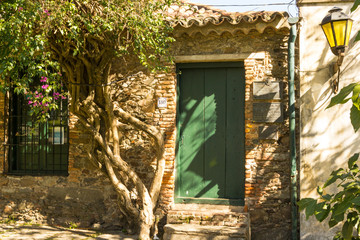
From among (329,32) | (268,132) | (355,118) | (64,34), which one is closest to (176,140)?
(268,132)

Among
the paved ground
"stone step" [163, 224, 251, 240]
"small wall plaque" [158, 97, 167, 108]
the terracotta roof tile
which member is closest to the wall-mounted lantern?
the terracotta roof tile

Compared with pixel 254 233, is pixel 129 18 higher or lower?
higher

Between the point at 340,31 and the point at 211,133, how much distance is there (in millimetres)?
2373

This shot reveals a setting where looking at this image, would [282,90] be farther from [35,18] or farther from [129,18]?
[35,18]

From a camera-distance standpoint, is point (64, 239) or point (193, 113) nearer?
point (64, 239)

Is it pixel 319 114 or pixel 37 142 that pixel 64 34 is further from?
pixel 319 114

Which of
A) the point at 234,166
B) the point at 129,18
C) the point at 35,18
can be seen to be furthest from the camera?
the point at 234,166

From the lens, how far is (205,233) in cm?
521

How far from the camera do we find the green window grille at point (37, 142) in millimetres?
6668

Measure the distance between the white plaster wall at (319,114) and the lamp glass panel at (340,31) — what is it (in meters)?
0.63

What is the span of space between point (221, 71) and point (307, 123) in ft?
5.07

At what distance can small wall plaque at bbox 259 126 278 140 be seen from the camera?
5.62 m

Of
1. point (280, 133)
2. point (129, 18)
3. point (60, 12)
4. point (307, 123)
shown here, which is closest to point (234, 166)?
point (280, 133)

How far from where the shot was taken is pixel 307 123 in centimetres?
549
